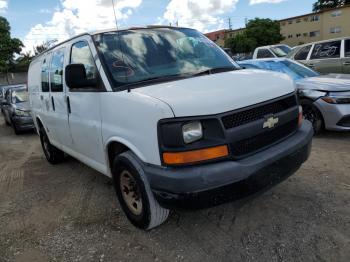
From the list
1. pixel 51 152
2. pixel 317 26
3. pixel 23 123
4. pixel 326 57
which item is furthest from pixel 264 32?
pixel 51 152

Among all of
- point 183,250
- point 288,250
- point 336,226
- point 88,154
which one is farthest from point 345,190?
point 88,154

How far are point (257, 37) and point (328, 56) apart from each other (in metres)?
56.7

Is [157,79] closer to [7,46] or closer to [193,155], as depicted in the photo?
[193,155]

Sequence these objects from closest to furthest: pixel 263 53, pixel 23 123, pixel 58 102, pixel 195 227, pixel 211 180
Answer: pixel 211 180, pixel 195 227, pixel 58 102, pixel 23 123, pixel 263 53

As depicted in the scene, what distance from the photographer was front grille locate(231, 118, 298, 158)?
2.82m

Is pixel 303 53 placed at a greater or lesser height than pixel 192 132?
lesser

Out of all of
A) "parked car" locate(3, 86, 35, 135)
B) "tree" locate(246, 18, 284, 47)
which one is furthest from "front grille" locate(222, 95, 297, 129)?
"tree" locate(246, 18, 284, 47)

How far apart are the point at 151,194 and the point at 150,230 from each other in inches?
24.9

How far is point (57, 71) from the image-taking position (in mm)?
4848

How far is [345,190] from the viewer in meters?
3.92

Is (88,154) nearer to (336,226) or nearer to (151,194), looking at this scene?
(151,194)

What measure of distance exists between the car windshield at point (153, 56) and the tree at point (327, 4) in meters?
67.5

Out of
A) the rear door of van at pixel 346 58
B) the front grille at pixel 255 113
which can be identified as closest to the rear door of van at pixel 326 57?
the rear door of van at pixel 346 58

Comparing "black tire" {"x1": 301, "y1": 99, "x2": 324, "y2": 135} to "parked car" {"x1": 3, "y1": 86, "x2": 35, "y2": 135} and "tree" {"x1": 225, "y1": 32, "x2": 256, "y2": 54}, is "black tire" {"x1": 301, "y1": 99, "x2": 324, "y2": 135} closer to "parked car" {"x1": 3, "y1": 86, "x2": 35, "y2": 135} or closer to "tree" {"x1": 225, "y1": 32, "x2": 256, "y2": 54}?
"parked car" {"x1": 3, "y1": 86, "x2": 35, "y2": 135}
